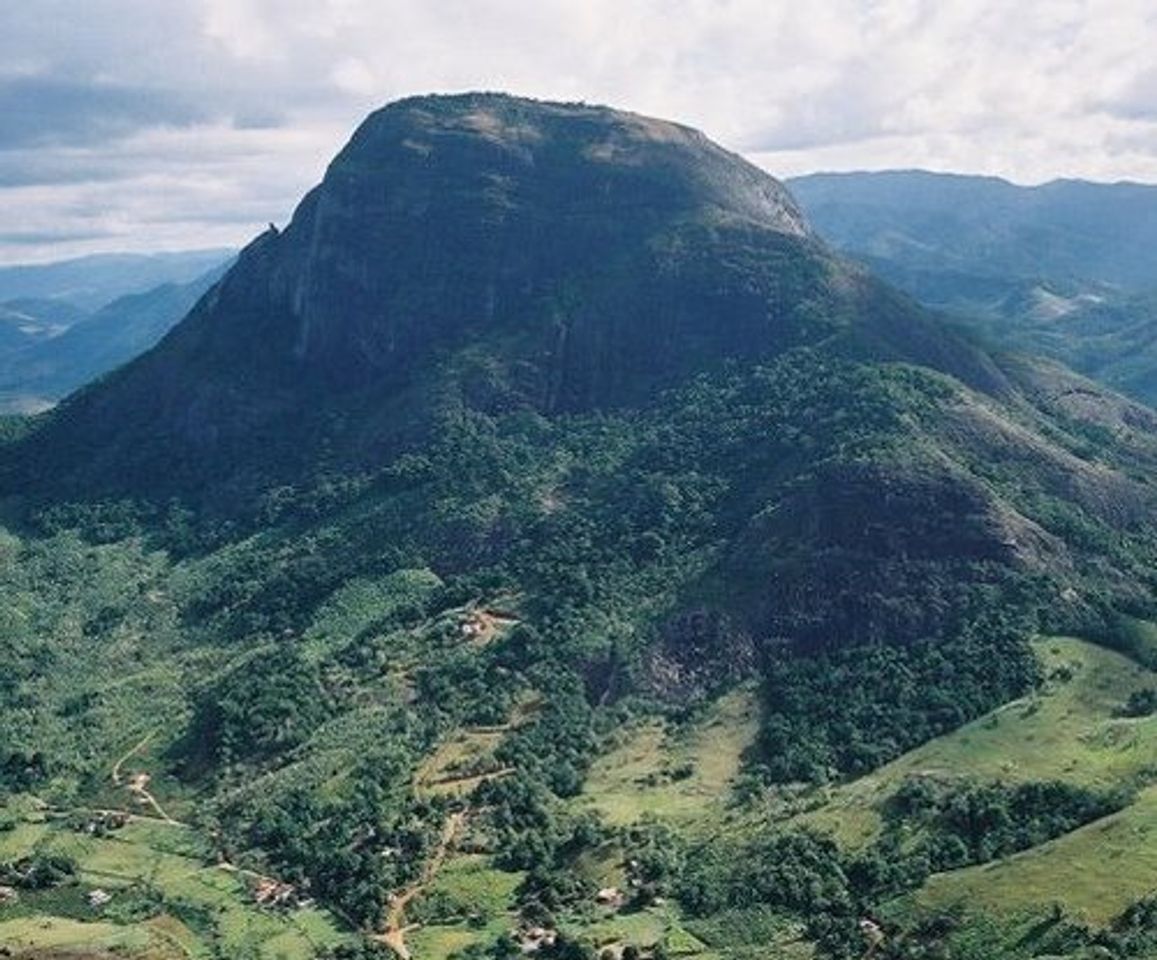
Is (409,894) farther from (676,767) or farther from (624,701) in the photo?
(624,701)

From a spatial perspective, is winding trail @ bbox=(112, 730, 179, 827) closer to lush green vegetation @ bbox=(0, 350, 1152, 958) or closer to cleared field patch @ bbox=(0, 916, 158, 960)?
lush green vegetation @ bbox=(0, 350, 1152, 958)

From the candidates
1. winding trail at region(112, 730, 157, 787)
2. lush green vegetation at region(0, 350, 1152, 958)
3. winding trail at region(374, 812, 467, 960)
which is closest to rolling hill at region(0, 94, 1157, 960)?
winding trail at region(374, 812, 467, 960)

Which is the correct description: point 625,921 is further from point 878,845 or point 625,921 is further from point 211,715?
point 211,715

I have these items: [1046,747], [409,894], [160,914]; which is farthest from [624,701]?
[160,914]

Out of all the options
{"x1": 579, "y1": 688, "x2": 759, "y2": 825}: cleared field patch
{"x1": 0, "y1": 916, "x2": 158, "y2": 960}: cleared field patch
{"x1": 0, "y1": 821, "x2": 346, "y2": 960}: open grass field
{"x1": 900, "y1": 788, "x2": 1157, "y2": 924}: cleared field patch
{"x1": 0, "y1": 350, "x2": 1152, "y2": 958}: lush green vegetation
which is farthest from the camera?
{"x1": 579, "y1": 688, "x2": 759, "y2": 825}: cleared field patch

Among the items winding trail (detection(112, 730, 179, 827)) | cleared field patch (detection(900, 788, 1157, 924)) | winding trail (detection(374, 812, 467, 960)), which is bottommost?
winding trail (detection(374, 812, 467, 960))

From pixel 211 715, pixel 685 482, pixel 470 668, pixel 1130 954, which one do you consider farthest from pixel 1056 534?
pixel 211 715

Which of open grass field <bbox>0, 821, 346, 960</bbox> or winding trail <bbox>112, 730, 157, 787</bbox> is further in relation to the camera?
winding trail <bbox>112, 730, 157, 787</bbox>
